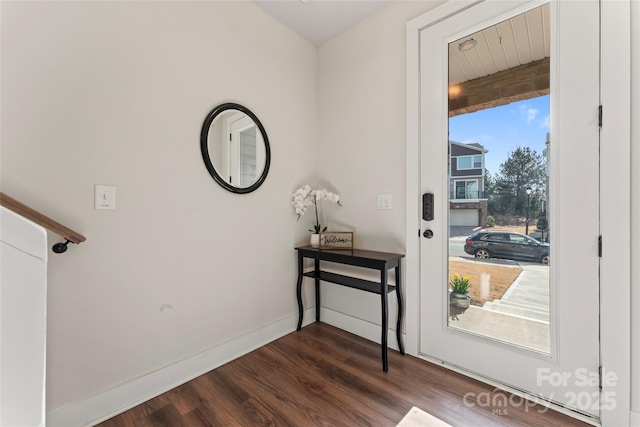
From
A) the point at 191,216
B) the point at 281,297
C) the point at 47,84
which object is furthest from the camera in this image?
the point at 281,297

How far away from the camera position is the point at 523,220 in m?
1.54

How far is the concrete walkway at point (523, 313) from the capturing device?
4.86ft

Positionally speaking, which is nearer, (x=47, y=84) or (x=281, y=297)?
(x=47, y=84)

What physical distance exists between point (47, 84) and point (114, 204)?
606 mm

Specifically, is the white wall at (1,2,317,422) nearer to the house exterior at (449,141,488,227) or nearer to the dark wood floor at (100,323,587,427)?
the dark wood floor at (100,323,587,427)

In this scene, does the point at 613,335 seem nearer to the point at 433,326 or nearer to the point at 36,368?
the point at 433,326

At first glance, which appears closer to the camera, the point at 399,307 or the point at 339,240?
the point at 399,307

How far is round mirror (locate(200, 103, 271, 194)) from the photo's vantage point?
1814 mm

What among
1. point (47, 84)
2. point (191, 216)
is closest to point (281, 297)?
point (191, 216)

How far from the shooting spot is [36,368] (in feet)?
1.83

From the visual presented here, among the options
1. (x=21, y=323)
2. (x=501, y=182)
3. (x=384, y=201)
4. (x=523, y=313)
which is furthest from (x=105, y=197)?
(x=523, y=313)

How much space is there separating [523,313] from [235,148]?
2.11m

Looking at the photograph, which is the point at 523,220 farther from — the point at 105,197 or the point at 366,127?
the point at 105,197

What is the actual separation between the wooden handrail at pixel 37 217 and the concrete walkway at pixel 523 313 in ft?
7.35
